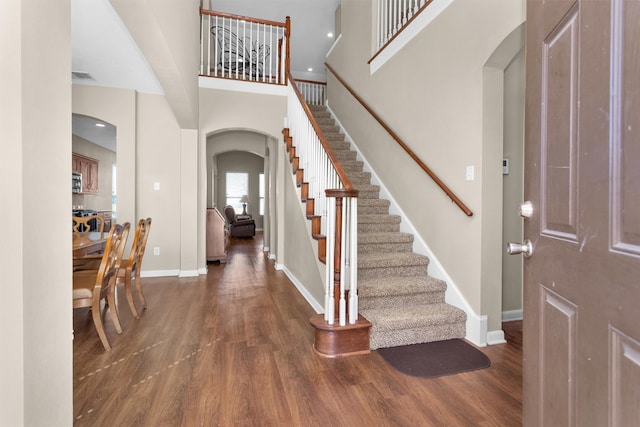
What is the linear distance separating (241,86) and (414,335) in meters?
4.19

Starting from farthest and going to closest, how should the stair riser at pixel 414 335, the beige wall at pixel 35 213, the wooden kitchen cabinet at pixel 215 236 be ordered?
the wooden kitchen cabinet at pixel 215 236 → the stair riser at pixel 414 335 → the beige wall at pixel 35 213

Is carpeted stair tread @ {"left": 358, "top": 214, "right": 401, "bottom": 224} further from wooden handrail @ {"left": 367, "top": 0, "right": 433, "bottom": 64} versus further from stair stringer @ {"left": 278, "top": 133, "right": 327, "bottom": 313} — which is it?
wooden handrail @ {"left": 367, "top": 0, "right": 433, "bottom": 64}

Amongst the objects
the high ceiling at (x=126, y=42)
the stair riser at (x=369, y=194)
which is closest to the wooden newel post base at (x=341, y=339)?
the stair riser at (x=369, y=194)

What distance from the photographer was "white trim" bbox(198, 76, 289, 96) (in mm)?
4688

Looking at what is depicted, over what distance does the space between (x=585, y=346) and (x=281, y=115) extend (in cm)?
483

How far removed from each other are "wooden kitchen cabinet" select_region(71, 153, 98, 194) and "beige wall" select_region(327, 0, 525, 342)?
7051mm

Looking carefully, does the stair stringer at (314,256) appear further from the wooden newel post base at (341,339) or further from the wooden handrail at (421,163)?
the wooden handrail at (421,163)

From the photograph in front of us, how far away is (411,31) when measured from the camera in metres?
3.34

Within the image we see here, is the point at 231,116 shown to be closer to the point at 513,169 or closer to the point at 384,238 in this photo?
the point at 384,238

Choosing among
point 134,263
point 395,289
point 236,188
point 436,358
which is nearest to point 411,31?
point 395,289

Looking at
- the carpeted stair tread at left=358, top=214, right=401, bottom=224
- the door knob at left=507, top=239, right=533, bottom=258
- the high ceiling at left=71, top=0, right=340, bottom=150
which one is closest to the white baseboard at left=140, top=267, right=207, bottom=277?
the high ceiling at left=71, top=0, right=340, bottom=150

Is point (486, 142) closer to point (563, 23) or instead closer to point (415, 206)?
point (415, 206)

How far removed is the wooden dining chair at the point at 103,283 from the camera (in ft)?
7.61

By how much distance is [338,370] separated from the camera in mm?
2094
